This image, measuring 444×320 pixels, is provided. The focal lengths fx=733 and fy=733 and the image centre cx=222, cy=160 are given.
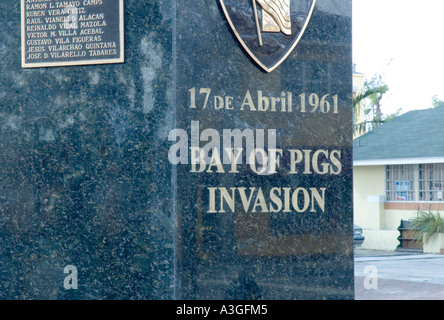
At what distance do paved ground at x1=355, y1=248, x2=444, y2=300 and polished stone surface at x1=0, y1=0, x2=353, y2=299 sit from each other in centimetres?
593

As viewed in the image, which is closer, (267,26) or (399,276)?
(267,26)

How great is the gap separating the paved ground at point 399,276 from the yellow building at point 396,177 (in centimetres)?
245

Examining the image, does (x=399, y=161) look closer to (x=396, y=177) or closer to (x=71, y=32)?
(x=396, y=177)

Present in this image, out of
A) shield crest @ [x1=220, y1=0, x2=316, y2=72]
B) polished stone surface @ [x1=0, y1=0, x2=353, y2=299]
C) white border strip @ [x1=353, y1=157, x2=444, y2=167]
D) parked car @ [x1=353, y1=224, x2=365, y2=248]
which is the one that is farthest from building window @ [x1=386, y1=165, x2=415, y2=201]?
shield crest @ [x1=220, y1=0, x2=316, y2=72]

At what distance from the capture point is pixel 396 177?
25.0 metres

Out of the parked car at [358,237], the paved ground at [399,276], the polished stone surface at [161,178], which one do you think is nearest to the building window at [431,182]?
the parked car at [358,237]

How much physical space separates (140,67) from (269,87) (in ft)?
3.50

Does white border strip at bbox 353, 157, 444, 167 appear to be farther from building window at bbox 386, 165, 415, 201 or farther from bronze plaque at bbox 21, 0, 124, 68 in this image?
bronze plaque at bbox 21, 0, 124, 68

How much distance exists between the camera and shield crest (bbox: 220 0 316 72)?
5.90 m

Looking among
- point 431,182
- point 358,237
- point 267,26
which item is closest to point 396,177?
point 431,182

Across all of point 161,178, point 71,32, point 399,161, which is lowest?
point 161,178

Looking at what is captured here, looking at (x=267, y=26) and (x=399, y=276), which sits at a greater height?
(x=267, y=26)

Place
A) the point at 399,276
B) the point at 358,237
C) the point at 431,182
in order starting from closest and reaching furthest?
the point at 399,276 < the point at 358,237 < the point at 431,182

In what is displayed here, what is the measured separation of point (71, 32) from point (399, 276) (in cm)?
1081
